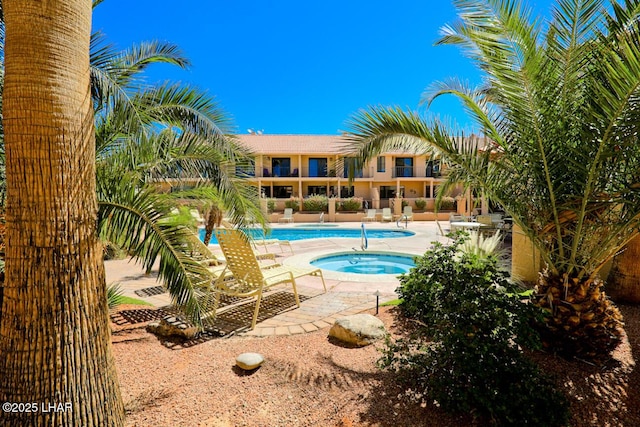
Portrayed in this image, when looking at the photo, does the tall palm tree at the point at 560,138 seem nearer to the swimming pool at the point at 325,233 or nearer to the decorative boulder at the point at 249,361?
the decorative boulder at the point at 249,361

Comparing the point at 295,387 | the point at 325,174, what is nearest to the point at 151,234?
the point at 295,387

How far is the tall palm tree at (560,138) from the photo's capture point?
10.1ft

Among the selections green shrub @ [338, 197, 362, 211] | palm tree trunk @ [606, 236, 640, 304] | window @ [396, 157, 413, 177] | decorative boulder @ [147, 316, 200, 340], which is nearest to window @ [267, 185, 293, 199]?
green shrub @ [338, 197, 362, 211]

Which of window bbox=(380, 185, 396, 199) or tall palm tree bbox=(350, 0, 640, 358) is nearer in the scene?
tall palm tree bbox=(350, 0, 640, 358)

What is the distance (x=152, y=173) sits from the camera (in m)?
4.67

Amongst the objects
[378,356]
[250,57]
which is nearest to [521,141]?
[378,356]

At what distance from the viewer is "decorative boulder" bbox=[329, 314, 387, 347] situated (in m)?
3.92

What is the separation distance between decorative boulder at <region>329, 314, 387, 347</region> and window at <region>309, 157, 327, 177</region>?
93.4 feet

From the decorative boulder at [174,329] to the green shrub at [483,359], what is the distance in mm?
2582

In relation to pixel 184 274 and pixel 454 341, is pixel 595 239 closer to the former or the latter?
pixel 454 341

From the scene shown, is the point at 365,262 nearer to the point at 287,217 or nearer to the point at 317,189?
the point at 287,217

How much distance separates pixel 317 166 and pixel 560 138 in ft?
97.1

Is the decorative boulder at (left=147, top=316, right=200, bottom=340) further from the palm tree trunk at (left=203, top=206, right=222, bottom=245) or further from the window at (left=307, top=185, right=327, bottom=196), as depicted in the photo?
the window at (left=307, top=185, right=327, bottom=196)

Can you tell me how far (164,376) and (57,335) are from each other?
5.08ft
